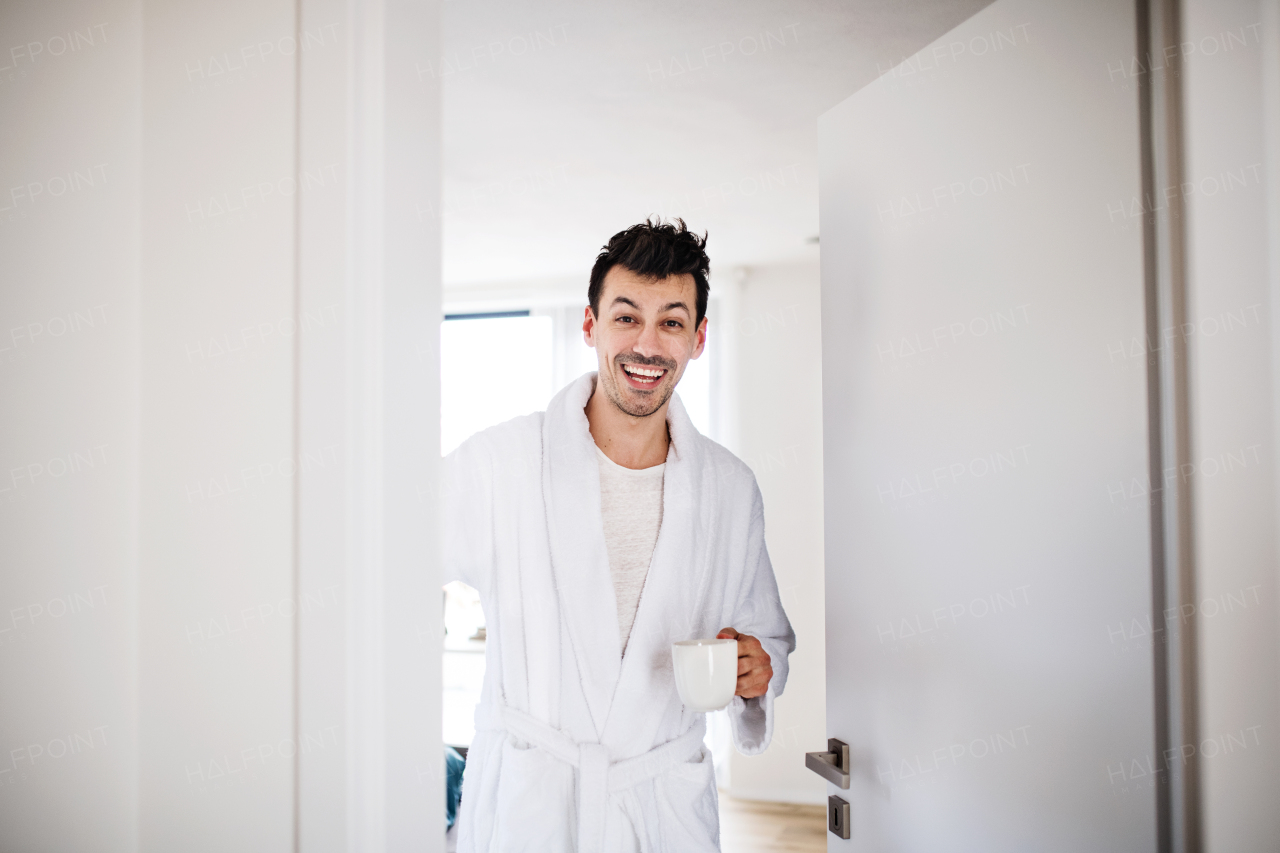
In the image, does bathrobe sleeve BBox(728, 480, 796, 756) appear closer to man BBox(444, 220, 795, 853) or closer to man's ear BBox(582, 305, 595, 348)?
man BBox(444, 220, 795, 853)

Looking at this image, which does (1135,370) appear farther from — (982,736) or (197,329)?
(197,329)

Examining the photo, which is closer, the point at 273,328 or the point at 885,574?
the point at 273,328

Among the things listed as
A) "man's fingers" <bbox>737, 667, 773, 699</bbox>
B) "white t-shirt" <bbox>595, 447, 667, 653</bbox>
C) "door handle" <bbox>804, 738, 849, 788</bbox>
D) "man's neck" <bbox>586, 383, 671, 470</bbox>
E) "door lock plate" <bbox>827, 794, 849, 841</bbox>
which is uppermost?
"man's neck" <bbox>586, 383, 671, 470</bbox>

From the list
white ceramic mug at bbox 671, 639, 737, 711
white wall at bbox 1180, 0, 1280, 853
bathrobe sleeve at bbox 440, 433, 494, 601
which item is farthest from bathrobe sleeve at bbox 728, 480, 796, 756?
white wall at bbox 1180, 0, 1280, 853

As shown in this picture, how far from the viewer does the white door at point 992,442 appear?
812mm

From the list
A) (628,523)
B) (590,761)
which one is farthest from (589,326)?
(590,761)

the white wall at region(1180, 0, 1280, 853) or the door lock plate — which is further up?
the white wall at region(1180, 0, 1280, 853)

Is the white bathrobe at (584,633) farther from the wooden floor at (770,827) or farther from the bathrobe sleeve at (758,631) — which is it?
the wooden floor at (770,827)

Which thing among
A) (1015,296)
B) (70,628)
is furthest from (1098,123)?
(70,628)

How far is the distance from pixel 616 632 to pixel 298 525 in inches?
38.7

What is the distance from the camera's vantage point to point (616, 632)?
1.51 metres

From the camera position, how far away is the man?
141cm

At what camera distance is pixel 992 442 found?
3.28ft

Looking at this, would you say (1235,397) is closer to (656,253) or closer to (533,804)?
(656,253)
